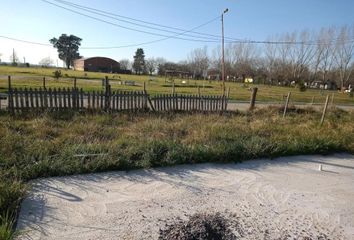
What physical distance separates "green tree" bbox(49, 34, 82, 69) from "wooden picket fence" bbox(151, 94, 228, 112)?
99325mm

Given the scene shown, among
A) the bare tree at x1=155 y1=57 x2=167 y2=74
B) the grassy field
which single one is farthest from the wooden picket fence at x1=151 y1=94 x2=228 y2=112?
the bare tree at x1=155 y1=57 x2=167 y2=74

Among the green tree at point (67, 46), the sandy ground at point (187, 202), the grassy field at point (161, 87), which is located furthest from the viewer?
the green tree at point (67, 46)

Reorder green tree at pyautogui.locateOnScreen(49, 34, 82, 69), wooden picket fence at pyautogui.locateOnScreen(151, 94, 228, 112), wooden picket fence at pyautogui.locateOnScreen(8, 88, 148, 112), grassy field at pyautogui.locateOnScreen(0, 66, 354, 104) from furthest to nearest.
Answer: green tree at pyautogui.locateOnScreen(49, 34, 82, 69)
grassy field at pyautogui.locateOnScreen(0, 66, 354, 104)
wooden picket fence at pyautogui.locateOnScreen(151, 94, 228, 112)
wooden picket fence at pyautogui.locateOnScreen(8, 88, 148, 112)

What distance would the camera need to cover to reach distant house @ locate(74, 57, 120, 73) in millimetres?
96562

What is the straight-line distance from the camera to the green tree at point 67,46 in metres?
101

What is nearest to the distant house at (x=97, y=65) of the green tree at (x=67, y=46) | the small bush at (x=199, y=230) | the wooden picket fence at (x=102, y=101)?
the green tree at (x=67, y=46)

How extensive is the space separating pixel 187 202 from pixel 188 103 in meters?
9.36

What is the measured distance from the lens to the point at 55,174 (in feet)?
16.4

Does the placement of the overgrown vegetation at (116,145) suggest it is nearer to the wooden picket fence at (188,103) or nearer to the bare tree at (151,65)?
the wooden picket fence at (188,103)

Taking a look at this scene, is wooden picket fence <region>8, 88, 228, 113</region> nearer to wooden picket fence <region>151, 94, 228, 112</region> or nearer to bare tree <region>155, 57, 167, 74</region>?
wooden picket fence <region>151, 94, 228, 112</region>

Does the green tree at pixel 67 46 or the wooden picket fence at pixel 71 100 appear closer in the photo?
the wooden picket fence at pixel 71 100

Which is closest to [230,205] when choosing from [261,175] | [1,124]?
[261,175]

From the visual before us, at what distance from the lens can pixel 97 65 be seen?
100 metres

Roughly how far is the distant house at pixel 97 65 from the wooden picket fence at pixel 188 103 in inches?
3371
